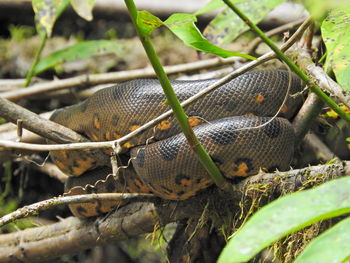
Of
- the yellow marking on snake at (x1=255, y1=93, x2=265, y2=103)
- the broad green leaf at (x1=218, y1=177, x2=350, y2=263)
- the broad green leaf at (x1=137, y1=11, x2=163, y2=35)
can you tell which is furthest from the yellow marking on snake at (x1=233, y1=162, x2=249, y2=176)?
the broad green leaf at (x1=218, y1=177, x2=350, y2=263)

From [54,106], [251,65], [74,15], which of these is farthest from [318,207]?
[74,15]

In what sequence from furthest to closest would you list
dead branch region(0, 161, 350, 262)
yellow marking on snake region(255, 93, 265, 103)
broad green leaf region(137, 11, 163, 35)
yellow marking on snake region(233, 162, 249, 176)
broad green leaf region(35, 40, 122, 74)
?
broad green leaf region(35, 40, 122, 74)
yellow marking on snake region(255, 93, 265, 103)
yellow marking on snake region(233, 162, 249, 176)
dead branch region(0, 161, 350, 262)
broad green leaf region(137, 11, 163, 35)

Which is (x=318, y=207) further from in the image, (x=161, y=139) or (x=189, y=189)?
(x=161, y=139)

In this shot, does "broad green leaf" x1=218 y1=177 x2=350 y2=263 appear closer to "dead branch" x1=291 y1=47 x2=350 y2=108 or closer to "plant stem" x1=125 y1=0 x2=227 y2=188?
"plant stem" x1=125 y1=0 x2=227 y2=188

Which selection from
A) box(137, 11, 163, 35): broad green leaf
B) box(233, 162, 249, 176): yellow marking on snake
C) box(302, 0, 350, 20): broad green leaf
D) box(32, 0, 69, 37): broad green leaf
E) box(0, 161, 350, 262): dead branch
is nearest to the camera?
box(302, 0, 350, 20): broad green leaf

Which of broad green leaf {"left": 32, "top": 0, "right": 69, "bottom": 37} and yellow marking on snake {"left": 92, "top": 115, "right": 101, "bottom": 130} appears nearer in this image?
yellow marking on snake {"left": 92, "top": 115, "right": 101, "bottom": 130}

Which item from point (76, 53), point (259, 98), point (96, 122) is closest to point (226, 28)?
point (259, 98)
